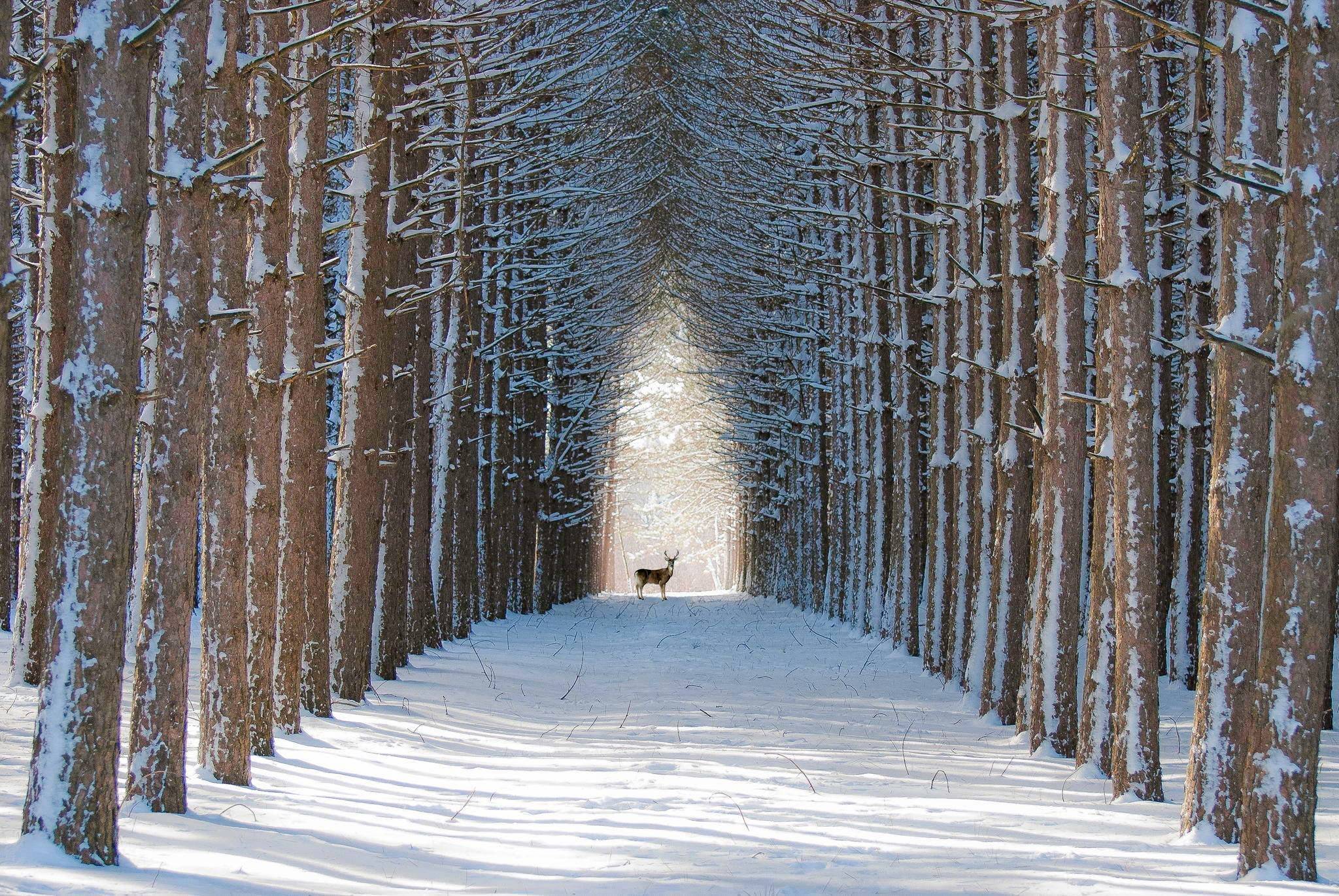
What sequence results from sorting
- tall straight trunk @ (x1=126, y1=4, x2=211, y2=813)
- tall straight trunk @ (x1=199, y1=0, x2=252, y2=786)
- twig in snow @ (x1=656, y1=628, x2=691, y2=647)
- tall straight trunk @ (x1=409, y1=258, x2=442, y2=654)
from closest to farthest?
1. tall straight trunk @ (x1=126, y1=4, x2=211, y2=813)
2. tall straight trunk @ (x1=199, y1=0, x2=252, y2=786)
3. tall straight trunk @ (x1=409, y1=258, x2=442, y2=654)
4. twig in snow @ (x1=656, y1=628, x2=691, y2=647)

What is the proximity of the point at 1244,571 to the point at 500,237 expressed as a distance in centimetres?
1945

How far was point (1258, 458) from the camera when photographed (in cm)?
741

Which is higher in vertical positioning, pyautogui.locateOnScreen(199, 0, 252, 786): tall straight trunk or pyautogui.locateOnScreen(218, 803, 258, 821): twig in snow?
pyautogui.locateOnScreen(199, 0, 252, 786): tall straight trunk

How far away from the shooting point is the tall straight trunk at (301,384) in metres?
11.0

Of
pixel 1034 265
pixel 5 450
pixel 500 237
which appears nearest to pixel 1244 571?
pixel 1034 265

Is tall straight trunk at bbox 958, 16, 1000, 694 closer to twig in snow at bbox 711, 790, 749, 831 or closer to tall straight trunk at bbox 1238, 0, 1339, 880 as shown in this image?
twig in snow at bbox 711, 790, 749, 831

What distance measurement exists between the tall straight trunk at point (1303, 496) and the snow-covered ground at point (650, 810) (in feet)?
1.53

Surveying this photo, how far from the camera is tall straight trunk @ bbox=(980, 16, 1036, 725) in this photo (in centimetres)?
1290

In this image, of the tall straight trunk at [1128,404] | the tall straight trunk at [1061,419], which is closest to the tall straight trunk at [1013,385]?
the tall straight trunk at [1061,419]

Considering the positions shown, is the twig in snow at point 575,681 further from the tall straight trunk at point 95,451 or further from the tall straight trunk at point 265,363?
the tall straight trunk at point 95,451

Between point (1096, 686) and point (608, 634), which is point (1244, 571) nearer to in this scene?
point (1096, 686)

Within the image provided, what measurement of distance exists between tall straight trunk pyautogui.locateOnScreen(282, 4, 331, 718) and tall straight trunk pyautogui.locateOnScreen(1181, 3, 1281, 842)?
22.8ft

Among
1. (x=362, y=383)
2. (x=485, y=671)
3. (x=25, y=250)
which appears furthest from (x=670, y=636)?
(x=25, y=250)

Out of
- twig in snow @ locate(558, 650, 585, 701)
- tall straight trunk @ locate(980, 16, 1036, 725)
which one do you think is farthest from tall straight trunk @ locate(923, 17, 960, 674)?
twig in snow @ locate(558, 650, 585, 701)
